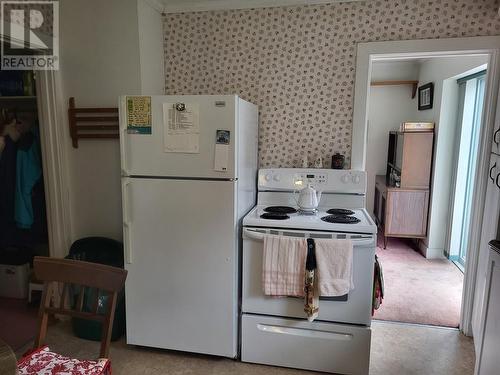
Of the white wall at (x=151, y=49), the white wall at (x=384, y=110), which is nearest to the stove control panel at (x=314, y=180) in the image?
the white wall at (x=151, y=49)

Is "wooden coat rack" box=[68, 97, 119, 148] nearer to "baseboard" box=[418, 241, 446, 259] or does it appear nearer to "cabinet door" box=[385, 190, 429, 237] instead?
"cabinet door" box=[385, 190, 429, 237]

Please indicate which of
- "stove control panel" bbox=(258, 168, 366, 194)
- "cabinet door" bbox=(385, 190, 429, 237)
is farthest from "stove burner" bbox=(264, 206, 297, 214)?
"cabinet door" bbox=(385, 190, 429, 237)

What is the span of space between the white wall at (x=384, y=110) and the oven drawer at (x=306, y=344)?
340 cm

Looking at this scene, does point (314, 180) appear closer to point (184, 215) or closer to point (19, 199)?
point (184, 215)

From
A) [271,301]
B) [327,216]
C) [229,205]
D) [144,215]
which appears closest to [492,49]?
[327,216]

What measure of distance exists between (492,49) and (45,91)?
117 inches

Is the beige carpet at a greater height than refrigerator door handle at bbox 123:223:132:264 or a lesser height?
lesser

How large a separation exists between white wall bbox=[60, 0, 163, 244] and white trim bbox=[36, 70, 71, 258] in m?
0.05

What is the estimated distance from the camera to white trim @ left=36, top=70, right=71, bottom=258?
2412 mm

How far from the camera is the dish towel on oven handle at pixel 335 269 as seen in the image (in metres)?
1.90

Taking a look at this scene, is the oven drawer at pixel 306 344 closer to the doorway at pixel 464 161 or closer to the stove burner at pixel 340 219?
the stove burner at pixel 340 219

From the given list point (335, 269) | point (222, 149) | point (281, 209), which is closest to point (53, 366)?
point (222, 149)

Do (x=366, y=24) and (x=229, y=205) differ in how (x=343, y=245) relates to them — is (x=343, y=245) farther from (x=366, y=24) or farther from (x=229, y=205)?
(x=366, y=24)

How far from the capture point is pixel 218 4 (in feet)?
8.25
